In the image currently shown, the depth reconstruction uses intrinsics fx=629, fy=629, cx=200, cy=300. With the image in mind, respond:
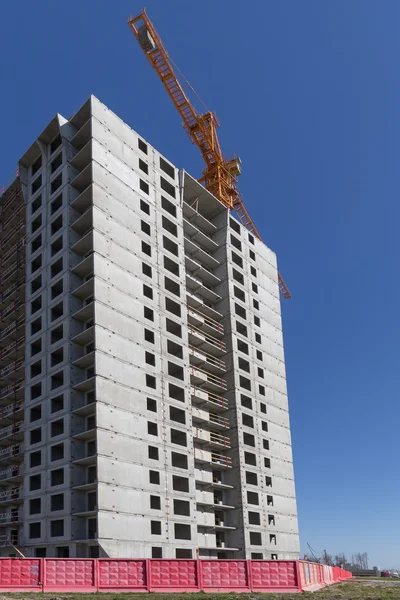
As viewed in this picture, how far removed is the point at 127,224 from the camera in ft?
194

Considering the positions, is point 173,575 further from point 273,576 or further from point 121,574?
point 273,576

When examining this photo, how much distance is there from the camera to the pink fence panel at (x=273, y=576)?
1399 inches

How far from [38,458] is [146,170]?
99.4 ft

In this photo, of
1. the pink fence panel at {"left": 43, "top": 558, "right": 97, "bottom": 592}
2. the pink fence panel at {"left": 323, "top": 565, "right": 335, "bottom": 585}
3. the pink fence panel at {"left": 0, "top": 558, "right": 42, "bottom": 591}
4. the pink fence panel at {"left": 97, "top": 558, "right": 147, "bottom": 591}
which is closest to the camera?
the pink fence panel at {"left": 0, "top": 558, "right": 42, "bottom": 591}

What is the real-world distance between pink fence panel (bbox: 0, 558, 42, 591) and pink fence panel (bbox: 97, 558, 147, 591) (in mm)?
3350

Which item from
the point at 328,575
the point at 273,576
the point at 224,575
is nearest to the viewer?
the point at 224,575

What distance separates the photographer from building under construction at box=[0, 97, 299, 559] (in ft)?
164

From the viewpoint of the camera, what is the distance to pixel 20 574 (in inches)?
1193

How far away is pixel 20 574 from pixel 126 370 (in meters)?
24.2

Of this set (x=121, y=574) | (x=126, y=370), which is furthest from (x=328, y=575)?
(x=121, y=574)

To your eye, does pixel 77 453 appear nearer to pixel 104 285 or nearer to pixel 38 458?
pixel 38 458

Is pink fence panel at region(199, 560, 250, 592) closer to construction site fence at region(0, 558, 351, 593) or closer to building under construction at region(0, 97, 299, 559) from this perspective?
construction site fence at region(0, 558, 351, 593)

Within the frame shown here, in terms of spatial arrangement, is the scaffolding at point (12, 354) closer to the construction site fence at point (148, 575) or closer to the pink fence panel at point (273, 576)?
the construction site fence at point (148, 575)

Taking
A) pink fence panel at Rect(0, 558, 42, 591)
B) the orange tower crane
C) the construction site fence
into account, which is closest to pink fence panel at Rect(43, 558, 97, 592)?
the construction site fence
